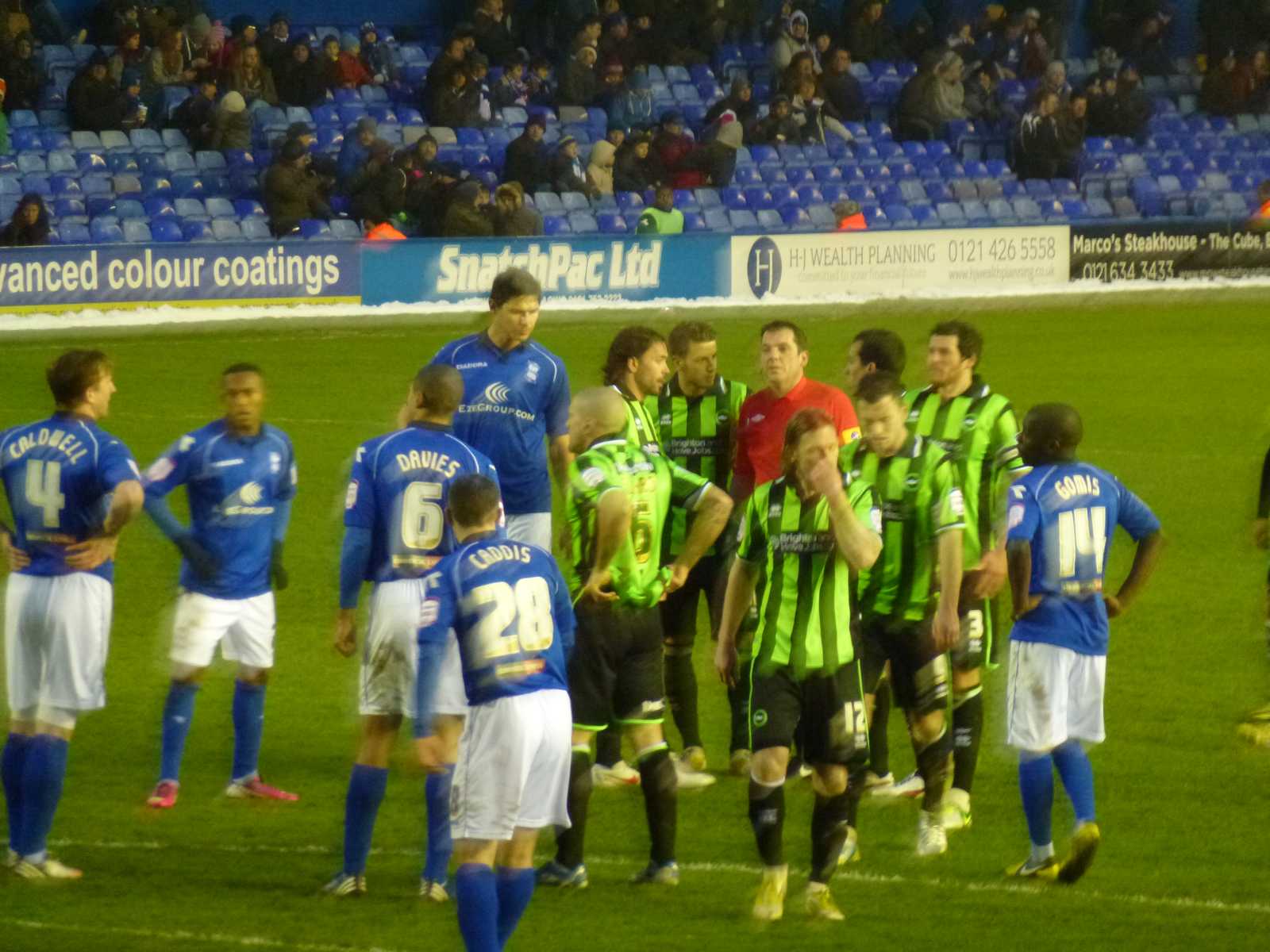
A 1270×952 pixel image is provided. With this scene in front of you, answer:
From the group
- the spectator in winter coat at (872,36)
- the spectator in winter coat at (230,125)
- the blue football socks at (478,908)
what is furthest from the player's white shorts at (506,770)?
the spectator in winter coat at (872,36)

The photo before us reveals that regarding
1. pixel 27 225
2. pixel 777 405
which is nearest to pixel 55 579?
pixel 777 405

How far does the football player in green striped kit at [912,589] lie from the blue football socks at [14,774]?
2890mm

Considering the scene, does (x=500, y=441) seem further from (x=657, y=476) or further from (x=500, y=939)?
(x=500, y=939)

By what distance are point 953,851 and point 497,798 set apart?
88.9 inches

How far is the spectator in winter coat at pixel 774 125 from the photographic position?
30.5 metres

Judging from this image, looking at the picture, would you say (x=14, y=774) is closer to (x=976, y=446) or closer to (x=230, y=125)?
(x=976, y=446)

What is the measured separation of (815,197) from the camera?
30125 millimetres

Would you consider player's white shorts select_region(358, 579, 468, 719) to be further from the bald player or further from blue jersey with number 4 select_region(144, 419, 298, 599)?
the bald player

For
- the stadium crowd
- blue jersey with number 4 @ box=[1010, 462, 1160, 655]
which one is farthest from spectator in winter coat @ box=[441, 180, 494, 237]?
blue jersey with number 4 @ box=[1010, 462, 1160, 655]

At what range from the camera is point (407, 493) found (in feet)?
21.7

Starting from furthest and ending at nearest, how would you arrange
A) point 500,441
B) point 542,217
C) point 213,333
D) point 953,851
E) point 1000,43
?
1. point 1000,43
2. point 542,217
3. point 213,333
4. point 500,441
5. point 953,851

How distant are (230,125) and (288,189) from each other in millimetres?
2085

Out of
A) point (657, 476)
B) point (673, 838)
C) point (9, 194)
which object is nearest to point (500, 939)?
point (673, 838)

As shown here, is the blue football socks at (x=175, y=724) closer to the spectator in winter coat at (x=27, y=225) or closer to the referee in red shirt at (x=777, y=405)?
the referee in red shirt at (x=777, y=405)
